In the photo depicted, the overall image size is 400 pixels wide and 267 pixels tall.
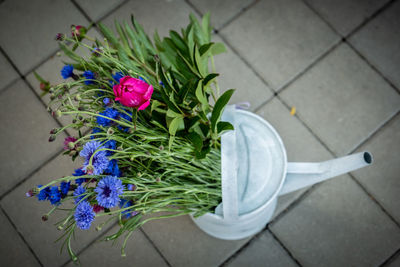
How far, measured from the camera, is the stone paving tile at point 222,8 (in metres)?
1.47

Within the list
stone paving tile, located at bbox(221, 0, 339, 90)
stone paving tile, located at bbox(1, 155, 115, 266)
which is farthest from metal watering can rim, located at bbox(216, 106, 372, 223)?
stone paving tile, located at bbox(1, 155, 115, 266)

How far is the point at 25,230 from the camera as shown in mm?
1312

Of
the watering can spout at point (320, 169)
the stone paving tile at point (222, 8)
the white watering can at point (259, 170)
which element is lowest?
the watering can spout at point (320, 169)

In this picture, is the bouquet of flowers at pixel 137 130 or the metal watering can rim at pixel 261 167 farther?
the metal watering can rim at pixel 261 167

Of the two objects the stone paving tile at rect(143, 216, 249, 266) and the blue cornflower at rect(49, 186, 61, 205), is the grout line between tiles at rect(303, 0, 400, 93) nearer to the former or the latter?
the stone paving tile at rect(143, 216, 249, 266)

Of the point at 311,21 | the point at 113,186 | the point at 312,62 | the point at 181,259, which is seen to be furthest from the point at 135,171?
the point at 311,21

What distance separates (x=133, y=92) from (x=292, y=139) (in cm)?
87

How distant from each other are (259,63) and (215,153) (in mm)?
653

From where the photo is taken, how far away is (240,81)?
1399 mm

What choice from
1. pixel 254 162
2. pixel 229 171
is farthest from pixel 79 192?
pixel 254 162

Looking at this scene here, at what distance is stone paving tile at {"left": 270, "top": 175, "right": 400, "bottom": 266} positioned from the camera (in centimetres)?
122

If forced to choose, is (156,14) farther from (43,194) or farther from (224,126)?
(43,194)

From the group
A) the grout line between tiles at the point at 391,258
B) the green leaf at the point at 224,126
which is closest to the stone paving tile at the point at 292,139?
the grout line between tiles at the point at 391,258

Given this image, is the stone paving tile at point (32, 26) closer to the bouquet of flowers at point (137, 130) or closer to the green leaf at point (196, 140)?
the bouquet of flowers at point (137, 130)
